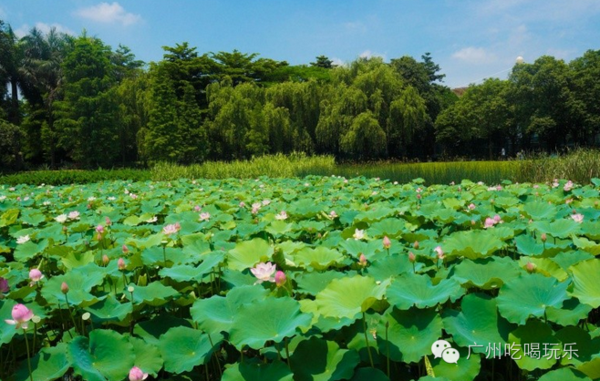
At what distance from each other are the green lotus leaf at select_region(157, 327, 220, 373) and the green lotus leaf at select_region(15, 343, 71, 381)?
0.21 meters

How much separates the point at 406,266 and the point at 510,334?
0.42m

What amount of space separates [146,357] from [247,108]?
79.0ft

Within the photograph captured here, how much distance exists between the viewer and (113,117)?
25.5m

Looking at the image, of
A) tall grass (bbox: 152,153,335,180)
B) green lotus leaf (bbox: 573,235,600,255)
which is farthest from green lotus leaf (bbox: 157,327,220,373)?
tall grass (bbox: 152,153,335,180)

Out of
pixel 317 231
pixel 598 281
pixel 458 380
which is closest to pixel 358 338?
pixel 458 380

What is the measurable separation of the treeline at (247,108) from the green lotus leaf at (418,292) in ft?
68.6

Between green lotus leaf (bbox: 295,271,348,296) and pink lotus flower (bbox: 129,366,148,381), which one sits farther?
green lotus leaf (bbox: 295,271,348,296)

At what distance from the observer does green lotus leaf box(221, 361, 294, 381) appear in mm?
884

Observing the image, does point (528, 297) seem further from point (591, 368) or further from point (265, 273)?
point (265, 273)

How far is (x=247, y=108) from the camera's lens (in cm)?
2447

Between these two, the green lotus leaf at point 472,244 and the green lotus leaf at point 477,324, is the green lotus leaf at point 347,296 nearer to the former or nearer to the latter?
the green lotus leaf at point 477,324

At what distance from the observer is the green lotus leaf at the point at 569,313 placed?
3.22 ft

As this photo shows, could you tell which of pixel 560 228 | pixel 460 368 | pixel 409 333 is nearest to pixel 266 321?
pixel 409 333

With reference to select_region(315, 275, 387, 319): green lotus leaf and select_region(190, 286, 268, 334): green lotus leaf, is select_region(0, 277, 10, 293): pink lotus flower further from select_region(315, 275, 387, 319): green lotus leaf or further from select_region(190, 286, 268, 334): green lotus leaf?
select_region(315, 275, 387, 319): green lotus leaf
